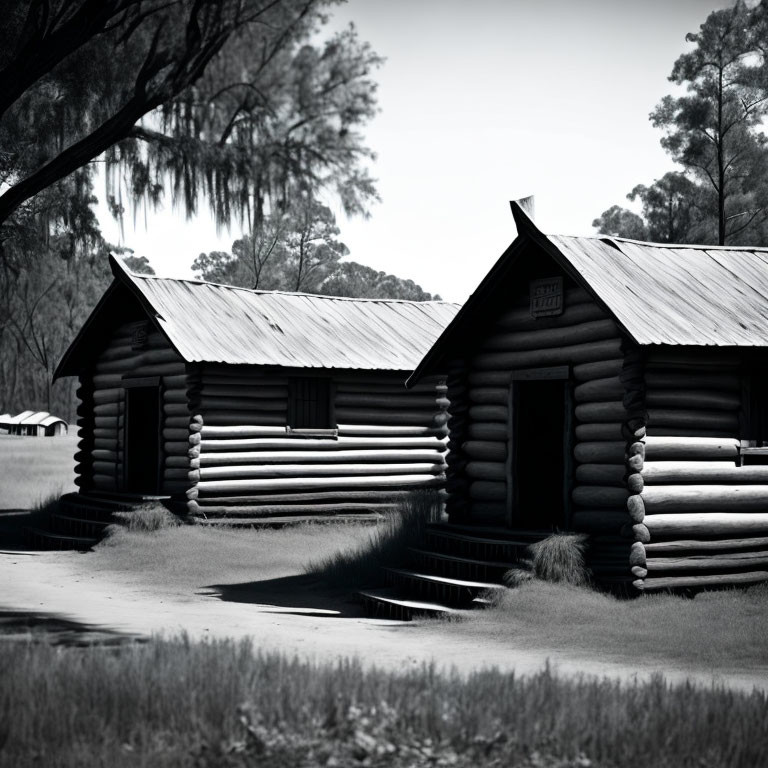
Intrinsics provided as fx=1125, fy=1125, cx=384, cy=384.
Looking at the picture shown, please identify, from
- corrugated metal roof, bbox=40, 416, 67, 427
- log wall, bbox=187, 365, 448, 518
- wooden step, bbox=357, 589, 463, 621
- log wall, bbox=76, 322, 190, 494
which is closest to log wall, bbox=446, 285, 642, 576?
wooden step, bbox=357, 589, 463, 621

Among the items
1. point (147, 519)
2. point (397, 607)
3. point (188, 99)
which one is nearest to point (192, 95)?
point (188, 99)

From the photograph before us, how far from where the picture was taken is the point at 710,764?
6473mm

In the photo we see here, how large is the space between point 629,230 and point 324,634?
3635cm

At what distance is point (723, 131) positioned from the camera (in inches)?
1499

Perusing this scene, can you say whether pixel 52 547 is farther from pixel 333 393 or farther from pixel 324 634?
pixel 324 634

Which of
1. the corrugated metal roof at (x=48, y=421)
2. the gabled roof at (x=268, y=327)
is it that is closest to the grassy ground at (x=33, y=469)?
the corrugated metal roof at (x=48, y=421)

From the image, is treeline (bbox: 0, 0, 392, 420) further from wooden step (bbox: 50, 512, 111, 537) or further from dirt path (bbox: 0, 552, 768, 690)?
wooden step (bbox: 50, 512, 111, 537)

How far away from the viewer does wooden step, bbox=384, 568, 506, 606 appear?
1380 centimetres

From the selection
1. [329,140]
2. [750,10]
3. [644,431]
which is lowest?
[644,431]

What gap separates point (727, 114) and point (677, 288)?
2534 cm

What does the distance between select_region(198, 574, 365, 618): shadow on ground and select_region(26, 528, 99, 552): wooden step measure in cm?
545

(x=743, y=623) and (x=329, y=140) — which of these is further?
(x=743, y=623)

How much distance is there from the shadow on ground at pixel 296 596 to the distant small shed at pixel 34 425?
46692 millimetres

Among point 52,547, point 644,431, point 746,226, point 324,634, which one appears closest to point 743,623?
point 644,431
